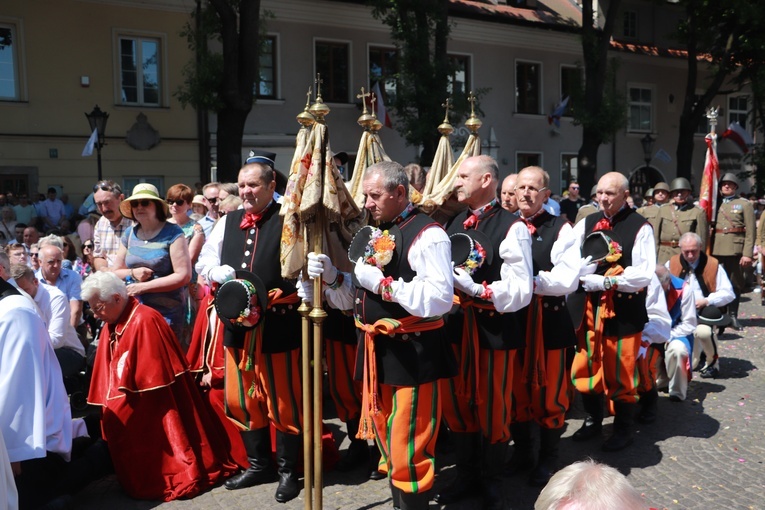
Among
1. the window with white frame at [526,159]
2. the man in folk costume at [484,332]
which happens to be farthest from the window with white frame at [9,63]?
the man in folk costume at [484,332]

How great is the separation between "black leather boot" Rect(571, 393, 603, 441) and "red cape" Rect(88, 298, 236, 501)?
270cm

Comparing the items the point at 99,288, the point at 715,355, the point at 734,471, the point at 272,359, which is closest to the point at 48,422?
the point at 99,288

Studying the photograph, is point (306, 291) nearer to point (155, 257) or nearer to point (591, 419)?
point (155, 257)

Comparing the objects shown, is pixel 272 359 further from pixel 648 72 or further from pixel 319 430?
pixel 648 72

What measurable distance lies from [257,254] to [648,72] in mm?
25419

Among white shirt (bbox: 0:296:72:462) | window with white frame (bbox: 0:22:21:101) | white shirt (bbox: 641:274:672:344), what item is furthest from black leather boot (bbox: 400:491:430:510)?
window with white frame (bbox: 0:22:21:101)

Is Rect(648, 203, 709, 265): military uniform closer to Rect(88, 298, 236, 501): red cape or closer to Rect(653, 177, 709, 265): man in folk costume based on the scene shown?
Rect(653, 177, 709, 265): man in folk costume

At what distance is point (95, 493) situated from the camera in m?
4.99

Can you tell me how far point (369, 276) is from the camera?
397 cm

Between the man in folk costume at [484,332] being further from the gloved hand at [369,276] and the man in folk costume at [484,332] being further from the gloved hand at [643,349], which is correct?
the gloved hand at [643,349]

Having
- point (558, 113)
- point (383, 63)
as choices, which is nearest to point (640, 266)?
point (383, 63)

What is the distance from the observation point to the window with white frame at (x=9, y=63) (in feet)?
52.6

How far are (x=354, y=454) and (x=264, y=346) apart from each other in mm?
1124

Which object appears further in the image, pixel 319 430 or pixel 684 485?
pixel 684 485
